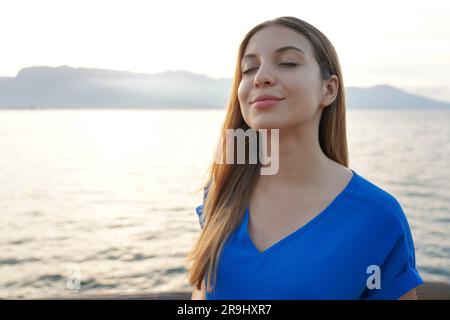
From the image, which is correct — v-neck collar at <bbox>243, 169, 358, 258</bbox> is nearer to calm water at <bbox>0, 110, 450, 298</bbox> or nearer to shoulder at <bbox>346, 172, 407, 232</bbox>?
shoulder at <bbox>346, 172, 407, 232</bbox>

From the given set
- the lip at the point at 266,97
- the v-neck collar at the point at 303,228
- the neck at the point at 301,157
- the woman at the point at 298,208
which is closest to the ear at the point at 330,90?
the woman at the point at 298,208

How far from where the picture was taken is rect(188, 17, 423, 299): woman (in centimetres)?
194

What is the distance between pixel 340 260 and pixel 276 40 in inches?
37.6

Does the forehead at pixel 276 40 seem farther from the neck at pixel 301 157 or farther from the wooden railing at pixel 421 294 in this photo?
the wooden railing at pixel 421 294

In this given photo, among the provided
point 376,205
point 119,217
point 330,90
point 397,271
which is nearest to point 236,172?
point 330,90

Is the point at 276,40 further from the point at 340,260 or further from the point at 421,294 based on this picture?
the point at 421,294

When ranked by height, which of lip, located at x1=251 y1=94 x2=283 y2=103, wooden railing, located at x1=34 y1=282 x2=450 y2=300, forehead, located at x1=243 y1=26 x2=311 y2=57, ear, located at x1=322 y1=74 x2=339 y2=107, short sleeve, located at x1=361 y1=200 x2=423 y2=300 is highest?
forehead, located at x1=243 y1=26 x2=311 y2=57

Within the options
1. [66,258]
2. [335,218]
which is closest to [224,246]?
[335,218]

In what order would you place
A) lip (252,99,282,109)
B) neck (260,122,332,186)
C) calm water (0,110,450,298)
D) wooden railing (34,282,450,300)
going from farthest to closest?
calm water (0,110,450,298), wooden railing (34,282,450,300), neck (260,122,332,186), lip (252,99,282,109)

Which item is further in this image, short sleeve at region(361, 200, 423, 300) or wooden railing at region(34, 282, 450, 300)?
wooden railing at region(34, 282, 450, 300)

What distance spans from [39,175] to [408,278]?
85.0 ft

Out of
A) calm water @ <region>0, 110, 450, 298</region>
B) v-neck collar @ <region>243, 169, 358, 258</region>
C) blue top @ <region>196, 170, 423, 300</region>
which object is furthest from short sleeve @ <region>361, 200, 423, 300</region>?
calm water @ <region>0, 110, 450, 298</region>

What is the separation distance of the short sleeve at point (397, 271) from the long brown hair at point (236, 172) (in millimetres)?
514

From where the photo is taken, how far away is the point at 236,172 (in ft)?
8.05
